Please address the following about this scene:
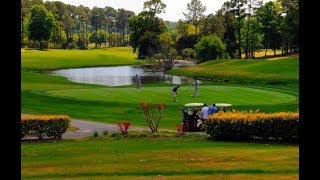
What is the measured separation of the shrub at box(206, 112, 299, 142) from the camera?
69.5 feet

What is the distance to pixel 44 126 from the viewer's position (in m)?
23.9

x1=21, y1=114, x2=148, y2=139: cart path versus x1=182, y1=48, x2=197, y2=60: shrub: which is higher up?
x1=182, y1=48, x2=197, y2=60: shrub

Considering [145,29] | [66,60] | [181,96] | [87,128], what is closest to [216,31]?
[145,29]

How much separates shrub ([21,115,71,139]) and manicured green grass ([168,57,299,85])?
1781 inches

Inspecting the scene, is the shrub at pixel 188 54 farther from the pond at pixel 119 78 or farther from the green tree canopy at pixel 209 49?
the pond at pixel 119 78

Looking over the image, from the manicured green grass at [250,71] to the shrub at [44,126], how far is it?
4523cm

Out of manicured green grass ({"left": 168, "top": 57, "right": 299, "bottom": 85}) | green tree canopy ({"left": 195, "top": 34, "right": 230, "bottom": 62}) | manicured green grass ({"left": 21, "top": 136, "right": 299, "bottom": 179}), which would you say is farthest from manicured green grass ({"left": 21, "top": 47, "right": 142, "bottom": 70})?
manicured green grass ({"left": 21, "top": 136, "right": 299, "bottom": 179})

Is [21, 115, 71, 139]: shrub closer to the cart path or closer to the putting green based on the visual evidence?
the cart path

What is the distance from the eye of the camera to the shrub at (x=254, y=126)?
2119cm

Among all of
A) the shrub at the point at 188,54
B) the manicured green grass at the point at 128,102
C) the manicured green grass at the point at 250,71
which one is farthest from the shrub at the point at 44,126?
the shrub at the point at 188,54

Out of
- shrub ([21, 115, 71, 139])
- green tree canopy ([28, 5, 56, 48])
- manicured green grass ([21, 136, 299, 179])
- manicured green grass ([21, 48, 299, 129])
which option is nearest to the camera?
manicured green grass ([21, 136, 299, 179])

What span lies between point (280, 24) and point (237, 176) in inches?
4152
